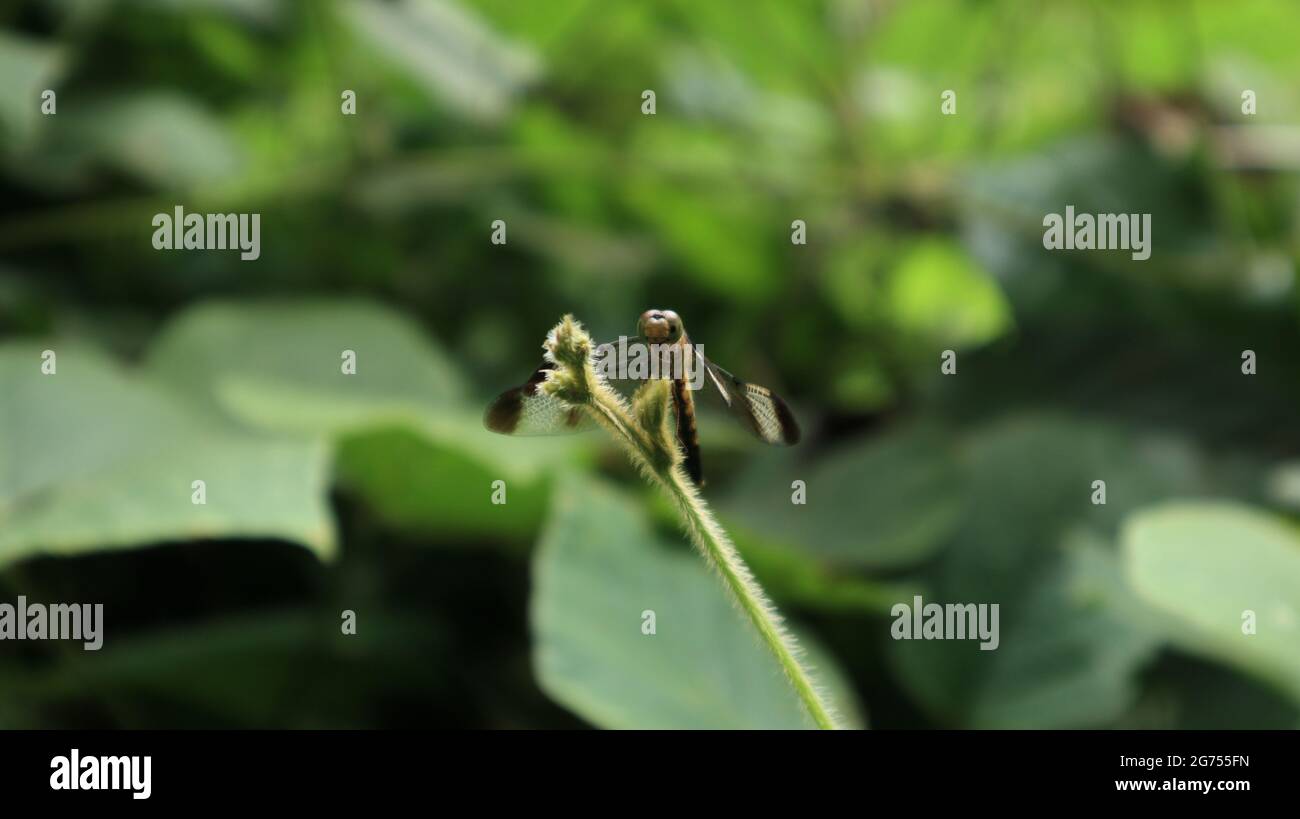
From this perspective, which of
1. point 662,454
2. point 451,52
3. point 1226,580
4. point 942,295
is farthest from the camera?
point 942,295

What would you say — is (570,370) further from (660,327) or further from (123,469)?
(123,469)

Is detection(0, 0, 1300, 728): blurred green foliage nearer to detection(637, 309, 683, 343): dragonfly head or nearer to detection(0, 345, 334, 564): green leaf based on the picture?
detection(0, 345, 334, 564): green leaf

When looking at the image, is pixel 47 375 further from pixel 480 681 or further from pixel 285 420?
pixel 480 681

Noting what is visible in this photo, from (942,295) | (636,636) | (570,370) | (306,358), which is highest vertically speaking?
(942,295)

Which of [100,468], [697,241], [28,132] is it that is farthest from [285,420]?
[697,241]

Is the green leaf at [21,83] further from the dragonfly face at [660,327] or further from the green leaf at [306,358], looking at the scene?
the dragonfly face at [660,327]

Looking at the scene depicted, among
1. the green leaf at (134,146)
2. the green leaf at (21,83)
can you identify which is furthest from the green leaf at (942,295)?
the green leaf at (21,83)

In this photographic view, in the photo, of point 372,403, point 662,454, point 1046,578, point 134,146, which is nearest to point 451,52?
point 134,146
